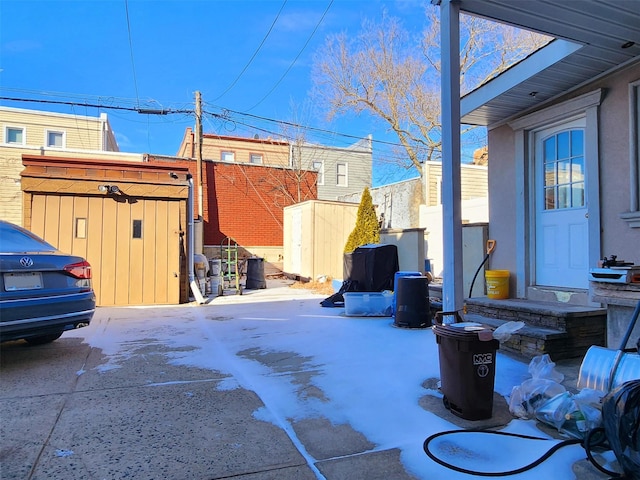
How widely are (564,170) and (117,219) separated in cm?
820

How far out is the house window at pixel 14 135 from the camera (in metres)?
17.9

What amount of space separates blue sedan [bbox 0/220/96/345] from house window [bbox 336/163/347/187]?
18776 mm

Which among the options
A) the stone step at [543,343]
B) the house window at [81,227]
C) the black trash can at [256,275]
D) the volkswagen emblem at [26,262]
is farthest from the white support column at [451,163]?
the black trash can at [256,275]

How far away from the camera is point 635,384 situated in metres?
2.32

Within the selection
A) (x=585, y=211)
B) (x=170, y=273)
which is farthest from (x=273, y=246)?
(x=585, y=211)

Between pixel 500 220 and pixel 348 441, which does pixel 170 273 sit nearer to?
pixel 500 220

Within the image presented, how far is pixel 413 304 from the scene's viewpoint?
6.51 meters

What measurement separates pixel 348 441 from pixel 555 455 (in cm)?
127

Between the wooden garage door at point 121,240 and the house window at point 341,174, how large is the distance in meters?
14.5

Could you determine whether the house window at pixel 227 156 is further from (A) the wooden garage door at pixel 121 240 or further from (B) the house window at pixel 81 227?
(B) the house window at pixel 81 227

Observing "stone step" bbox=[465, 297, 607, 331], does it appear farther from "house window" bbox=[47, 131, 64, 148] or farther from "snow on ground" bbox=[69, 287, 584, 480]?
"house window" bbox=[47, 131, 64, 148]

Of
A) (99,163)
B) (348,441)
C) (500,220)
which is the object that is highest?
(99,163)

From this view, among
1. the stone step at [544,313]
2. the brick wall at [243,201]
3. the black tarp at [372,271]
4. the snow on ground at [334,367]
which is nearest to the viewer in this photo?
the snow on ground at [334,367]

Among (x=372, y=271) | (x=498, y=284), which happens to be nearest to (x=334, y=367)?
(x=498, y=284)
